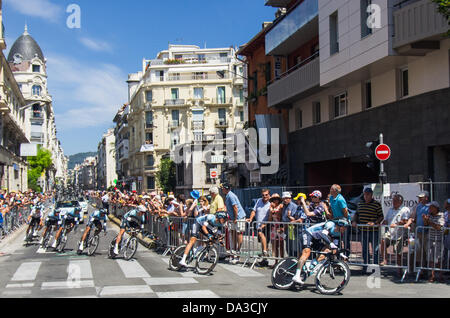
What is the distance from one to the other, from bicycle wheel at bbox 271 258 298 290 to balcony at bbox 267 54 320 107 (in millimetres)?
14912

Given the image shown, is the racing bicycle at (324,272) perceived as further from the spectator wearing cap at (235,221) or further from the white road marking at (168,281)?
the spectator wearing cap at (235,221)

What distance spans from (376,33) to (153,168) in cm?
6187

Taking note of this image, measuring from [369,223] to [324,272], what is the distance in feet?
8.64

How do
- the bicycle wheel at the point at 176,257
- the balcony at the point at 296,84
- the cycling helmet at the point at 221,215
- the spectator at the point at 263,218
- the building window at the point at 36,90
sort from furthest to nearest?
the building window at the point at 36,90 → the balcony at the point at 296,84 → the spectator at the point at 263,218 → the cycling helmet at the point at 221,215 → the bicycle wheel at the point at 176,257

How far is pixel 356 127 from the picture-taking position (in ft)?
71.1

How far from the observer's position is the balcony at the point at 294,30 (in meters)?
24.0

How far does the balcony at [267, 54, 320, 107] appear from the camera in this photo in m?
23.7

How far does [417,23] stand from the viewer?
52.7 ft

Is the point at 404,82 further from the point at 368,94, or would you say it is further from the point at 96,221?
the point at 96,221

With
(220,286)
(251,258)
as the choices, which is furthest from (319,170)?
(220,286)

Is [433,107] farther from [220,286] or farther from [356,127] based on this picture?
[220,286]

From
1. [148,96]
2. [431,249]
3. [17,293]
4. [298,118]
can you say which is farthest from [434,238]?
[148,96]

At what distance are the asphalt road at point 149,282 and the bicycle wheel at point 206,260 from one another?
18 cm

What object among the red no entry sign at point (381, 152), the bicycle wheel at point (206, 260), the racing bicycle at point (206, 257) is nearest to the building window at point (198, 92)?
the red no entry sign at point (381, 152)
